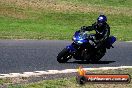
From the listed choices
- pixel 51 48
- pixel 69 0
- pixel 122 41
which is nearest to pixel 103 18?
pixel 51 48

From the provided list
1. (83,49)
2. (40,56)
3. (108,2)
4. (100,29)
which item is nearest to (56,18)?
(108,2)

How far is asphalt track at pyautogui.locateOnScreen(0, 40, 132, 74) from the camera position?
14.4 meters

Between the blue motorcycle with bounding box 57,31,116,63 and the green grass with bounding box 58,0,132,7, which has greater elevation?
the blue motorcycle with bounding box 57,31,116,63

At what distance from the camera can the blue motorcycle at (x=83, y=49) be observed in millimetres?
15578

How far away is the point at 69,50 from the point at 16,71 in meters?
2.72

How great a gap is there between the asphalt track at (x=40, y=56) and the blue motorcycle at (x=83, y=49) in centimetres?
23

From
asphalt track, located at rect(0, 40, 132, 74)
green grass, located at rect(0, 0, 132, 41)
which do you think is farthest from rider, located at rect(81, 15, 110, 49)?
green grass, located at rect(0, 0, 132, 41)

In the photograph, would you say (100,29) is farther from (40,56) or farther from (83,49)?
(40,56)

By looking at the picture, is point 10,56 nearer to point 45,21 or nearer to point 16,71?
point 16,71

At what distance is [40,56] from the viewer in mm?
16984

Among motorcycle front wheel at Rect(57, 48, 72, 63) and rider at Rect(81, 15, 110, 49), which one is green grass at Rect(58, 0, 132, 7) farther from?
motorcycle front wheel at Rect(57, 48, 72, 63)

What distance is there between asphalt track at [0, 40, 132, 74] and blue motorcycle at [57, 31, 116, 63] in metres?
0.23

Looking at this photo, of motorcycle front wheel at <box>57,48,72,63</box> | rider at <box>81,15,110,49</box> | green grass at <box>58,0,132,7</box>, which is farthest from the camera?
green grass at <box>58,0,132,7</box>

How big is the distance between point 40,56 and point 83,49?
195 centimetres
